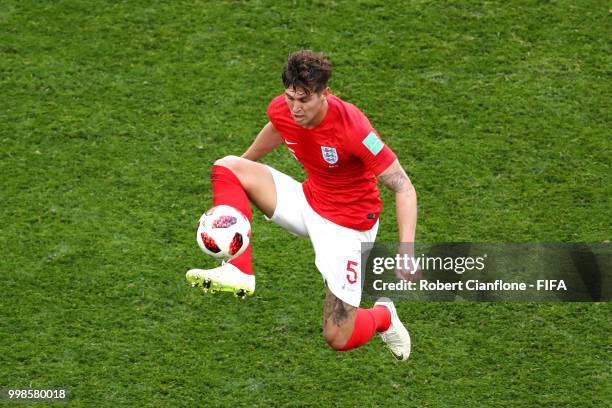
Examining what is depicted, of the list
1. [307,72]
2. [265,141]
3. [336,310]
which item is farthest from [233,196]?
[336,310]

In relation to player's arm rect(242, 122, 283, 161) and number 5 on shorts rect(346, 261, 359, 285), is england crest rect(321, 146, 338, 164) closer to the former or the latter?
player's arm rect(242, 122, 283, 161)

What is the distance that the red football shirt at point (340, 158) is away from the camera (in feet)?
22.2

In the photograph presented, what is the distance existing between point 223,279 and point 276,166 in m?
3.11

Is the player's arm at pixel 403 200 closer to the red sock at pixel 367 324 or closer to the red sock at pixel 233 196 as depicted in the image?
the red sock at pixel 233 196

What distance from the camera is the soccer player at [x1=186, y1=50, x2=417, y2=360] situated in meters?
6.57

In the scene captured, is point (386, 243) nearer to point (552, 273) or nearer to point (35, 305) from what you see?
point (552, 273)

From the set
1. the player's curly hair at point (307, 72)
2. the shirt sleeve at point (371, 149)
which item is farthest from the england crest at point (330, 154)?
the player's curly hair at point (307, 72)

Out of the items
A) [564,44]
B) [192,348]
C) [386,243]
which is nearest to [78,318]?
[192,348]

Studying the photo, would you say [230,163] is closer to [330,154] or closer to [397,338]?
[330,154]

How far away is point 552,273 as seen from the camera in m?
8.59

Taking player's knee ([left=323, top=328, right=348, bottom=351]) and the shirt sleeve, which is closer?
the shirt sleeve

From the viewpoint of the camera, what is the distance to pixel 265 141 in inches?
286

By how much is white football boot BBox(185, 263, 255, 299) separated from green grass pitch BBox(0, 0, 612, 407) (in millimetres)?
A: 1321

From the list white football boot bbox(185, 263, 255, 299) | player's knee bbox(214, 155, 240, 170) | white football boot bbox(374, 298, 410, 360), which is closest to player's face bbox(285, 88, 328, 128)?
player's knee bbox(214, 155, 240, 170)
